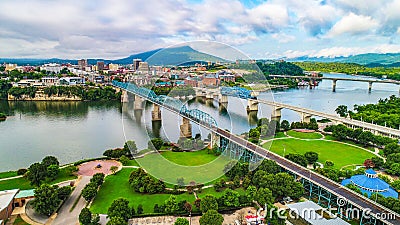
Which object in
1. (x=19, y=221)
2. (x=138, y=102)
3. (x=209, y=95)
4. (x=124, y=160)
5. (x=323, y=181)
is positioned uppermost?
(x=209, y=95)

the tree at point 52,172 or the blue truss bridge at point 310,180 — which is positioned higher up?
the blue truss bridge at point 310,180

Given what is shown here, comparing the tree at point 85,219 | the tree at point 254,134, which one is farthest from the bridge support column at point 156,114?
the tree at point 85,219

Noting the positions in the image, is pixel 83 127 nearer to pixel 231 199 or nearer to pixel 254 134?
pixel 254 134

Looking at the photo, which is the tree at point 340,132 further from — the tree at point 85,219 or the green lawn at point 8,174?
the green lawn at point 8,174

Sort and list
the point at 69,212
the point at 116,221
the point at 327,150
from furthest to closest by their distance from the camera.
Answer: the point at 327,150 < the point at 69,212 < the point at 116,221

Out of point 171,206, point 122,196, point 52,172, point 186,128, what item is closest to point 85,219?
point 122,196

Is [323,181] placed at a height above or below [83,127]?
above

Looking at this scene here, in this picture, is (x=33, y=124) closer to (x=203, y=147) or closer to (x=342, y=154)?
(x=203, y=147)
